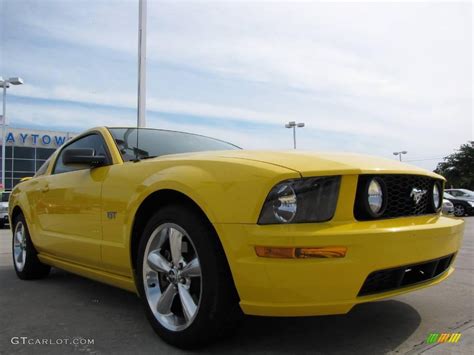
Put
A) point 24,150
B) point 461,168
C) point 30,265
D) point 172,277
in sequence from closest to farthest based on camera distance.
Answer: point 172,277, point 30,265, point 24,150, point 461,168

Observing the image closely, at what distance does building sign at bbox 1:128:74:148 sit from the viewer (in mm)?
32031

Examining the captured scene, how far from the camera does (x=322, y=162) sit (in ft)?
8.29

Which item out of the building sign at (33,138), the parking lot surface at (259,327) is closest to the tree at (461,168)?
the building sign at (33,138)

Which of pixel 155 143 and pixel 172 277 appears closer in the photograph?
pixel 172 277

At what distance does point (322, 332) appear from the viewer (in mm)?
2908

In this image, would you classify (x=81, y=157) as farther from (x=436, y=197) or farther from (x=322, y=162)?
(x=436, y=197)

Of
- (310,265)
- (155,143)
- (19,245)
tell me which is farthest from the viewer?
(19,245)

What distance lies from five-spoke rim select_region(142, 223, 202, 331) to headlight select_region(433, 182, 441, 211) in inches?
61.3

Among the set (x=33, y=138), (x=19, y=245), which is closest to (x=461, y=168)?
(x=33, y=138)

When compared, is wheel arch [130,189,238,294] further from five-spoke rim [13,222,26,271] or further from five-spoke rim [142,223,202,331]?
five-spoke rim [13,222,26,271]

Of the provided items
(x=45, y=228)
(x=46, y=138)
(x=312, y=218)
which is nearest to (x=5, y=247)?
(x=45, y=228)

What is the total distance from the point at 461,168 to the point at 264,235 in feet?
178

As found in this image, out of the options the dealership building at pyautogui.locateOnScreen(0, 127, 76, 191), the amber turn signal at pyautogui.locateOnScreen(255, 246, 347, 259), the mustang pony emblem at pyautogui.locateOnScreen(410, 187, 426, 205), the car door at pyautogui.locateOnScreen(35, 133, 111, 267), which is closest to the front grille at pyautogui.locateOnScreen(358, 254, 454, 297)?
the amber turn signal at pyautogui.locateOnScreen(255, 246, 347, 259)

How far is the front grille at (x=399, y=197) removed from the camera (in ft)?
8.13
